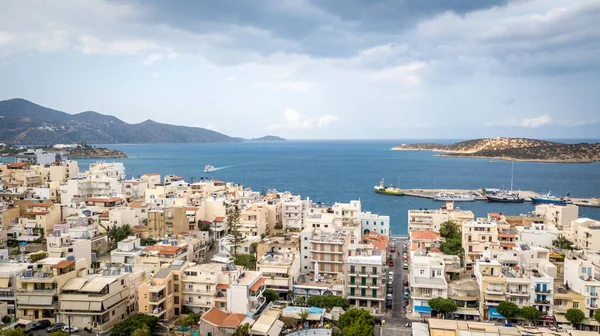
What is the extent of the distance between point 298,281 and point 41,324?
460 inches

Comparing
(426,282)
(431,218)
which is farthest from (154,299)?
(431,218)

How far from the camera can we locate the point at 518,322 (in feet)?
67.2

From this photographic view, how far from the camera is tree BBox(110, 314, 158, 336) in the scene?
1802cm

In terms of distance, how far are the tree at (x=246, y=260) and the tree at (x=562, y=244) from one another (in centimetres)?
1923

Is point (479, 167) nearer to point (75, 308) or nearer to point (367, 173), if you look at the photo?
point (367, 173)

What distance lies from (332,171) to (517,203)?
4689cm

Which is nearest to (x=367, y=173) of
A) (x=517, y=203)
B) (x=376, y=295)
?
(x=517, y=203)

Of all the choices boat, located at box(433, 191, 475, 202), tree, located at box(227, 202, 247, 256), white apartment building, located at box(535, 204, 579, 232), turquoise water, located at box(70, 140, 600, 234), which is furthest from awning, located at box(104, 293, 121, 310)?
boat, located at box(433, 191, 475, 202)

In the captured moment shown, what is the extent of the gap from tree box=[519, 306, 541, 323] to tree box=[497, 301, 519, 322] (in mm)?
284

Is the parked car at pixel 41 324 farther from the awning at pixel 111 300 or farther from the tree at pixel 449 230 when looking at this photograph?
the tree at pixel 449 230

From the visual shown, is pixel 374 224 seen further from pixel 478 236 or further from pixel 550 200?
pixel 550 200

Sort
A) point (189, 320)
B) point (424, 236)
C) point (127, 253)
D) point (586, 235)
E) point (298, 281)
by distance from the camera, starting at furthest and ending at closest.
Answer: point (424, 236)
point (586, 235)
point (127, 253)
point (298, 281)
point (189, 320)

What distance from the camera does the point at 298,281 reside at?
953 inches

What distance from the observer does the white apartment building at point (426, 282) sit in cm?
2161
